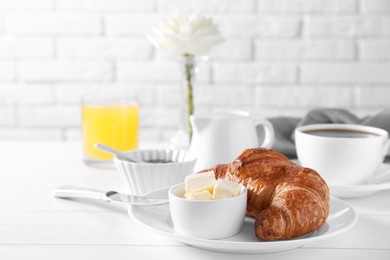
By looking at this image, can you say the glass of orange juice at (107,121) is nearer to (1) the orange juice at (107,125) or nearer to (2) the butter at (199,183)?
(1) the orange juice at (107,125)

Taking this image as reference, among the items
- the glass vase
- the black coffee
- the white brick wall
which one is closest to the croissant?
the black coffee

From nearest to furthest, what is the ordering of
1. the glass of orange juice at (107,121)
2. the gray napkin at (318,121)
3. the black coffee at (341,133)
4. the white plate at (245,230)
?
the white plate at (245,230), the black coffee at (341,133), the glass of orange juice at (107,121), the gray napkin at (318,121)

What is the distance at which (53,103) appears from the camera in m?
2.37

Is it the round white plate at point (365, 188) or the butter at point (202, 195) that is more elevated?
the butter at point (202, 195)

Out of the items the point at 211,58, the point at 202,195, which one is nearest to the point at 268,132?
the point at 202,195

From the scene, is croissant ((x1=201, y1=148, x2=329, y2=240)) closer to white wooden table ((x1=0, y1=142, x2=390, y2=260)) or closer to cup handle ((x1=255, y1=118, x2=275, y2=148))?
white wooden table ((x1=0, y1=142, x2=390, y2=260))

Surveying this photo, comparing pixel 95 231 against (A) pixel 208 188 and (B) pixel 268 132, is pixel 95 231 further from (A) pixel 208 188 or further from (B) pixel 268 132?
(B) pixel 268 132

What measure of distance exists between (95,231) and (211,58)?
1455 millimetres

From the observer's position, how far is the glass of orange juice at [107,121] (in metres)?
1.38

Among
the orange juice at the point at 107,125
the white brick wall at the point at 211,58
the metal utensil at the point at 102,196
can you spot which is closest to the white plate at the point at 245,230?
the metal utensil at the point at 102,196

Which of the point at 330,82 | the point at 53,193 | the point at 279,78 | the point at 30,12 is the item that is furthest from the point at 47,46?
the point at 53,193

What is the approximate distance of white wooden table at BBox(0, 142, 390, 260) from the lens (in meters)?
0.82

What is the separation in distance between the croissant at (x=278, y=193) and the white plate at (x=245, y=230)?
2 centimetres

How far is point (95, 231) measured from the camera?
2.98ft
